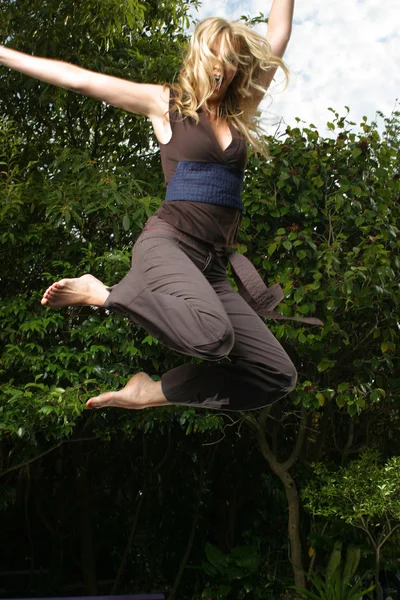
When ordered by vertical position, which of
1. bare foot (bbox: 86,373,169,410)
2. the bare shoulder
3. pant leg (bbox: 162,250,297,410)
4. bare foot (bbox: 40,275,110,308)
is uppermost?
the bare shoulder

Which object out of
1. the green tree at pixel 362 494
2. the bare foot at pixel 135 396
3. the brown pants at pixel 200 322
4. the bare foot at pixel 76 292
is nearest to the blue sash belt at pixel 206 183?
the brown pants at pixel 200 322

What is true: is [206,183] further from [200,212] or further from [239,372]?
[239,372]

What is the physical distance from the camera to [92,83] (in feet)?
7.24

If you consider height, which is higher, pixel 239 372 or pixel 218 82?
pixel 218 82

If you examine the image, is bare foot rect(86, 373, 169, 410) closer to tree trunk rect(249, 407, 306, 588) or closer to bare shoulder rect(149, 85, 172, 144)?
bare shoulder rect(149, 85, 172, 144)

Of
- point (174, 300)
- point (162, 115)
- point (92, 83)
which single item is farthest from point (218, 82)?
point (174, 300)

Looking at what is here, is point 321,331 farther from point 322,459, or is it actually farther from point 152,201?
point 322,459

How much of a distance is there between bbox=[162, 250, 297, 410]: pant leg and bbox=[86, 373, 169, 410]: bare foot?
6cm

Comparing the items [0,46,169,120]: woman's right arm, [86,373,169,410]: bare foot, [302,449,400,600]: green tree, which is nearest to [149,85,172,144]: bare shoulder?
[0,46,169,120]: woman's right arm

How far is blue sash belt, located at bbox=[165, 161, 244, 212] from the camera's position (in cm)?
219

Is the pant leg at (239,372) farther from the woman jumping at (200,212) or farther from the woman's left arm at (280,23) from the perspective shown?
the woman's left arm at (280,23)

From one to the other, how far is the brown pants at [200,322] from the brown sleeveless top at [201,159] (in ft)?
0.13

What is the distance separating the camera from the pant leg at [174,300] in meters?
2.04

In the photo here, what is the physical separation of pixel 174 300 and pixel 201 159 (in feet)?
1.30
